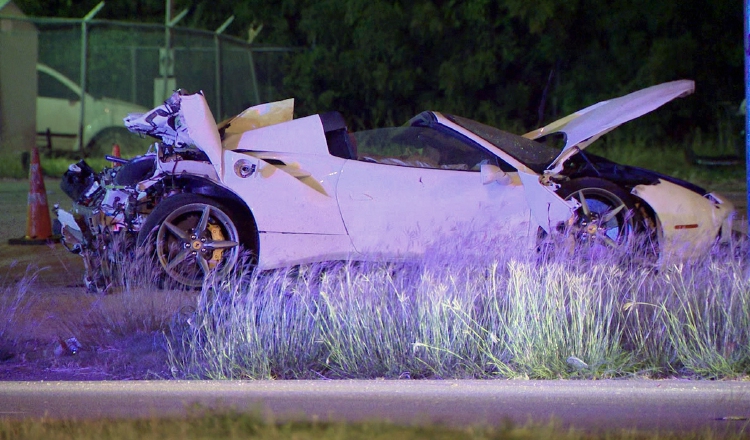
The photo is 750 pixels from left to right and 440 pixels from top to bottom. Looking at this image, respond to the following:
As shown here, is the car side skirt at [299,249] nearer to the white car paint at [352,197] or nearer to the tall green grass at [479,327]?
the white car paint at [352,197]

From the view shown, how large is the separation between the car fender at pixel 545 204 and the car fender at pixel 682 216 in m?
0.83

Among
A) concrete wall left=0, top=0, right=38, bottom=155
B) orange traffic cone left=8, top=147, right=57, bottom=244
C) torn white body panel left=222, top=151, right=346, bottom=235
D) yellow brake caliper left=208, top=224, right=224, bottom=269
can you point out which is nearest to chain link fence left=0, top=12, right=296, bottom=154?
concrete wall left=0, top=0, right=38, bottom=155

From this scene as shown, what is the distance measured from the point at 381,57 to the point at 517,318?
822 inches

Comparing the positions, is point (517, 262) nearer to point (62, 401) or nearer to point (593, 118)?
point (593, 118)

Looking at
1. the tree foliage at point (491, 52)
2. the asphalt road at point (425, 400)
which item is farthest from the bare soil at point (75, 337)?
the tree foliage at point (491, 52)

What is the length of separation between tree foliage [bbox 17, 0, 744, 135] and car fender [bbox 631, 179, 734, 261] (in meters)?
14.1

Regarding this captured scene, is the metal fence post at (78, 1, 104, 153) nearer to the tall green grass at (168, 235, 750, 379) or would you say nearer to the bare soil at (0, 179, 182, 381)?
the bare soil at (0, 179, 182, 381)

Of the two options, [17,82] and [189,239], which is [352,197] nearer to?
[189,239]

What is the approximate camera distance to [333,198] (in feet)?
23.7

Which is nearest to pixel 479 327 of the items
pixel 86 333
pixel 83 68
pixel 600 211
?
pixel 600 211

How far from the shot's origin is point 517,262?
20.6 feet

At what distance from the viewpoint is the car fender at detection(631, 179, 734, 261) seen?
761cm

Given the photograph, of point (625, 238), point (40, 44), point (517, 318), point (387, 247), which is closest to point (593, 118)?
point (625, 238)

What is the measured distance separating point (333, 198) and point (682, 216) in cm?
280
